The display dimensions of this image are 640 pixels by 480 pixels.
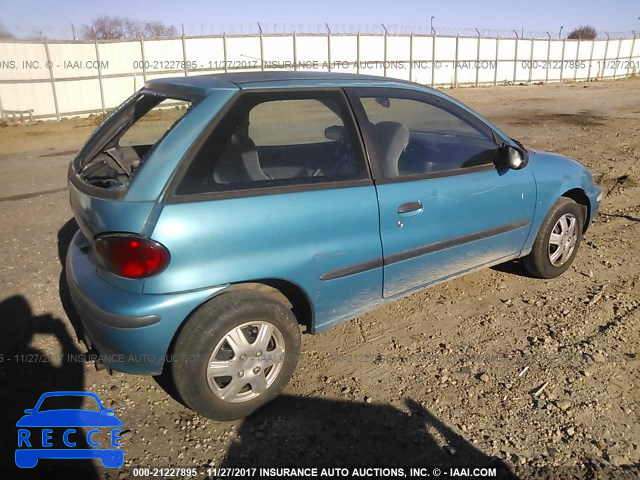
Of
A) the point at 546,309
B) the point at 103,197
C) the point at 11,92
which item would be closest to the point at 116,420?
the point at 103,197

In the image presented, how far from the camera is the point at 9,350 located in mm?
3334

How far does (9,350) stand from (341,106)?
266 centimetres

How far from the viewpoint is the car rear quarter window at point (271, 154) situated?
100 inches

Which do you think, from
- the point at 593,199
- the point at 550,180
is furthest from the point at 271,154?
the point at 593,199

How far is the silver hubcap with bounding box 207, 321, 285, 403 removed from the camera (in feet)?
8.55

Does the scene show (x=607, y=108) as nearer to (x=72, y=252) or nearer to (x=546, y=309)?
(x=546, y=309)

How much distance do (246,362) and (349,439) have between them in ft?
2.16

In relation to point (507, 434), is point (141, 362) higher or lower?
higher

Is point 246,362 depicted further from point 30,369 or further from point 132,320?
point 30,369

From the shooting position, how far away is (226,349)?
263 cm

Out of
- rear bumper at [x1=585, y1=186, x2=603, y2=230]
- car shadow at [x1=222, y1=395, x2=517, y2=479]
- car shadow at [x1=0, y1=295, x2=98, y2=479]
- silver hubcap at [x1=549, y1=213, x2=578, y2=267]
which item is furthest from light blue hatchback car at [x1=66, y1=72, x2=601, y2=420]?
rear bumper at [x1=585, y1=186, x2=603, y2=230]

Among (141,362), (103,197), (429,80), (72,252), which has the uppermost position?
(103,197)

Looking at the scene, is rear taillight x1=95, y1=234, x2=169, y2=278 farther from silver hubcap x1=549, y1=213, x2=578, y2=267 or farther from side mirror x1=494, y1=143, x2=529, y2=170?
silver hubcap x1=549, y1=213, x2=578, y2=267

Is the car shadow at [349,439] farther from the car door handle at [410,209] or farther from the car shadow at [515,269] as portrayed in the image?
the car shadow at [515,269]
